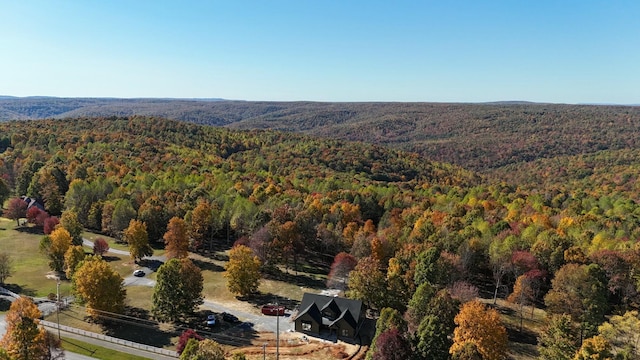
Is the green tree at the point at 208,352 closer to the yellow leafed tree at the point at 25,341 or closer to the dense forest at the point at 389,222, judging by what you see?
the yellow leafed tree at the point at 25,341

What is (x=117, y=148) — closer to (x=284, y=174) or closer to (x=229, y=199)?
(x=284, y=174)

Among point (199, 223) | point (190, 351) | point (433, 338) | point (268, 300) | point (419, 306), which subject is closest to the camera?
point (190, 351)

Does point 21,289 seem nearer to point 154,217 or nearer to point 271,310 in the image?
point 154,217

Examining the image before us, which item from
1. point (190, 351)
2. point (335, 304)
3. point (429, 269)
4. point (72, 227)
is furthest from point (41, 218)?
point (429, 269)

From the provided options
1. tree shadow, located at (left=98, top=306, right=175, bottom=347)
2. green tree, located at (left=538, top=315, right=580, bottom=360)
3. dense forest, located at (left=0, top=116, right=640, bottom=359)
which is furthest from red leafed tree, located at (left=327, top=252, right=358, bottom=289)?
green tree, located at (left=538, top=315, right=580, bottom=360)

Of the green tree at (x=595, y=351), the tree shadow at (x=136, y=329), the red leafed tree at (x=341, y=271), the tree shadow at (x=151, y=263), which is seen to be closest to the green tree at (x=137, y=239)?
the tree shadow at (x=151, y=263)

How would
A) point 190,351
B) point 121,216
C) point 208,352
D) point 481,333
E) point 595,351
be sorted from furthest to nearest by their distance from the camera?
point 121,216 → point 481,333 → point 190,351 → point 595,351 → point 208,352
